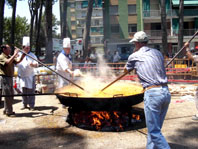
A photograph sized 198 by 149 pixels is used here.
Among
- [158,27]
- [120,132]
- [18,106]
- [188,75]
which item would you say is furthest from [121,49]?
[120,132]

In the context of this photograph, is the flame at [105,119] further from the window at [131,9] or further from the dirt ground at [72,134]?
the window at [131,9]

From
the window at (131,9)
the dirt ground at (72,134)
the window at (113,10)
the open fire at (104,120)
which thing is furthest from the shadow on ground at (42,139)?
the window at (113,10)

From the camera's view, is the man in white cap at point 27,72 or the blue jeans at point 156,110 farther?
the man in white cap at point 27,72

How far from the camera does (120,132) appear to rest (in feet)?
16.0

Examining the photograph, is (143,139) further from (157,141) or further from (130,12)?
(130,12)

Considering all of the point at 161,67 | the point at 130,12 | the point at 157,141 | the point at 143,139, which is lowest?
the point at 143,139

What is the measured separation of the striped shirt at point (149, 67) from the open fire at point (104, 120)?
77.5 inches

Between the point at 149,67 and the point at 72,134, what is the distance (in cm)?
250

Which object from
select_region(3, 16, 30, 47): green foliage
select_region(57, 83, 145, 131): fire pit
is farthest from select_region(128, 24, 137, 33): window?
select_region(57, 83, 145, 131): fire pit

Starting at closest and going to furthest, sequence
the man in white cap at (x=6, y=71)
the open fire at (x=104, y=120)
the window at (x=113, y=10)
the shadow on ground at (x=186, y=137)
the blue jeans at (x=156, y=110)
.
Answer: the blue jeans at (x=156, y=110) < the shadow on ground at (x=186, y=137) < the open fire at (x=104, y=120) < the man in white cap at (x=6, y=71) < the window at (x=113, y=10)

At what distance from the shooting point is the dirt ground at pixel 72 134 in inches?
167

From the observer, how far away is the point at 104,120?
5152mm

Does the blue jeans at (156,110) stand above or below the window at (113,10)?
below

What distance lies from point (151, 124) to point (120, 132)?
1717 mm
